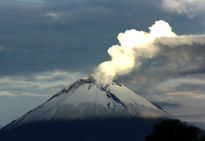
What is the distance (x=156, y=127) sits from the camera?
19475 cm

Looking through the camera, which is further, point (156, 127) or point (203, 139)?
point (156, 127)

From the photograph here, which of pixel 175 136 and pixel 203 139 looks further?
pixel 175 136

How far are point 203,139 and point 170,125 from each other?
74.5ft

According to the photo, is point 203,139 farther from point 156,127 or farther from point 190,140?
point 156,127

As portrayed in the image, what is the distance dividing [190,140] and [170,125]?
10.7 meters

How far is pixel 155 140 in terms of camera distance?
18500 centimetres

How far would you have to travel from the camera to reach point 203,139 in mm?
172000

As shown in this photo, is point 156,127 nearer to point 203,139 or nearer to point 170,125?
point 170,125

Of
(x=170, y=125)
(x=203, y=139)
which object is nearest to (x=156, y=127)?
(x=170, y=125)

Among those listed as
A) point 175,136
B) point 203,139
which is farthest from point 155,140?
point 203,139

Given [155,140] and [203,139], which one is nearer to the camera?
[203,139]

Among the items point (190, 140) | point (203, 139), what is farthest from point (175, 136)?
point (203, 139)

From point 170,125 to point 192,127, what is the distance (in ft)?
25.3

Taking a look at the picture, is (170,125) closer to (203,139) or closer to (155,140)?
(155,140)
